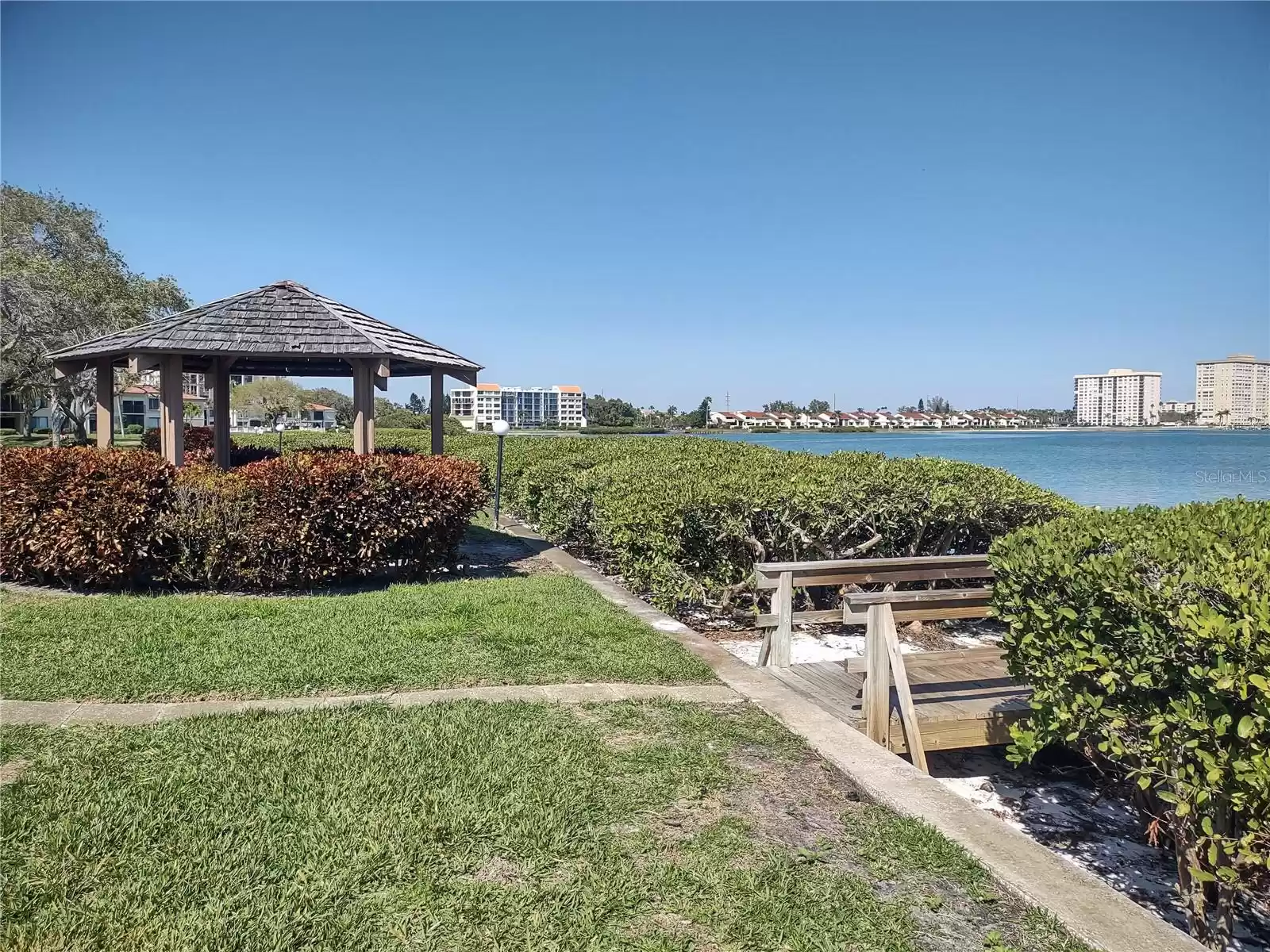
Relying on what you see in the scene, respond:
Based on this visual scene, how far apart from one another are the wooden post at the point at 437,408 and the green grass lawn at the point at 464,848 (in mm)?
7785

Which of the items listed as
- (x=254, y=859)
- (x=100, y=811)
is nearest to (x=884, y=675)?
(x=254, y=859)

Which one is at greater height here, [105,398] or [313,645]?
[105,398]

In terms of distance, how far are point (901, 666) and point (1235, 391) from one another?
6492 cm

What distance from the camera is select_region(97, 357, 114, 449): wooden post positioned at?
10.7 m

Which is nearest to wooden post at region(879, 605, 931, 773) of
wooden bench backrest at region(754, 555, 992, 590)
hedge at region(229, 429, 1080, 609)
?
wooden bench backrest at region(754, 555, 992, 590)

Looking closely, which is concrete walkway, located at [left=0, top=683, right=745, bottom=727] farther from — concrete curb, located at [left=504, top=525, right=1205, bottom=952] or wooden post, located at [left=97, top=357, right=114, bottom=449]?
wooden post, located at [left=97, top=357, right=114, bottom=449]

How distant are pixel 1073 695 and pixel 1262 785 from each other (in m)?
0.96

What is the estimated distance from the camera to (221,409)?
1311 centimetres

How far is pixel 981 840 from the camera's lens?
10.7ft

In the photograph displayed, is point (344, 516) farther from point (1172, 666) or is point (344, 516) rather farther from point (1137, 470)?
point (1137, 470)

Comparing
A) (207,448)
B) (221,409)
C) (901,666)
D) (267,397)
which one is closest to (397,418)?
(267,397)

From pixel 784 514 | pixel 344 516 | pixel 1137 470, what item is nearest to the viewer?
pixel 784 514

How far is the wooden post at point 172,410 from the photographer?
955 centimetres

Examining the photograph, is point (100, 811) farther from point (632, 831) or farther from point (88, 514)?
point (88, 514)
